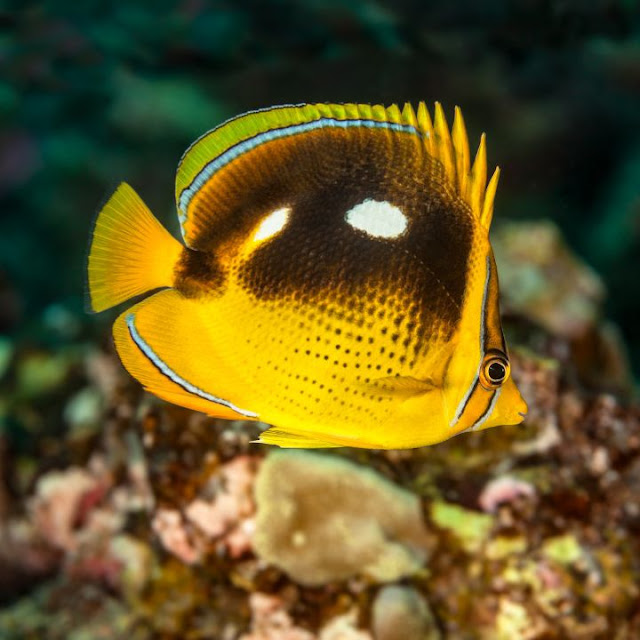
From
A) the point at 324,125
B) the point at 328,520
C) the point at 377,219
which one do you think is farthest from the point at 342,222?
the point at 328,520

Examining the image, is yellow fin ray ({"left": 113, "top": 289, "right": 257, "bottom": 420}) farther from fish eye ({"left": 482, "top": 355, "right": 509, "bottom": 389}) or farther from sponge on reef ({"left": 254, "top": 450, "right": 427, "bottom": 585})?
sponge on reef ({"left": 254, "top": 450, "right": 427, "bottom": 585})

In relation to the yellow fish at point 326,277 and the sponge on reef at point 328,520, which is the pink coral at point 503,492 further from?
the yellow fish at point 326,277

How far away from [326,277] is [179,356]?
1.01ft

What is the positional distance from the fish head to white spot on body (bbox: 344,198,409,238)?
0.15 m

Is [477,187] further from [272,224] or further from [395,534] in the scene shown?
[395,534]

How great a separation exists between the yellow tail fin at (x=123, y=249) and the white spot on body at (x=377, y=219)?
0.33 m

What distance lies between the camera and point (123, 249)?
41.2 inches

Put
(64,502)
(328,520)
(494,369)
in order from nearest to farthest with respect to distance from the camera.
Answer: (494,369)
(328,520)
(64,502)

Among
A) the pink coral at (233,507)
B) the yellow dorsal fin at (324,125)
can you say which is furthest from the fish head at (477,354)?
the pink coral at (233,507)

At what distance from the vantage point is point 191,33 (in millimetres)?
5277

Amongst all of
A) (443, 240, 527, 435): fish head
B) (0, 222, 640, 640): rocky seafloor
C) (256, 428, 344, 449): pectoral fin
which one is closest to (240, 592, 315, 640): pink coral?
(0, 222, 640, 640): rocky seafloor

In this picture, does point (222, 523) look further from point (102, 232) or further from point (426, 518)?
point (102, 232)

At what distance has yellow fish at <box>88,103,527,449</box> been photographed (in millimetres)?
1038

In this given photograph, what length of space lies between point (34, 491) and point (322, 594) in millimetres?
1788
